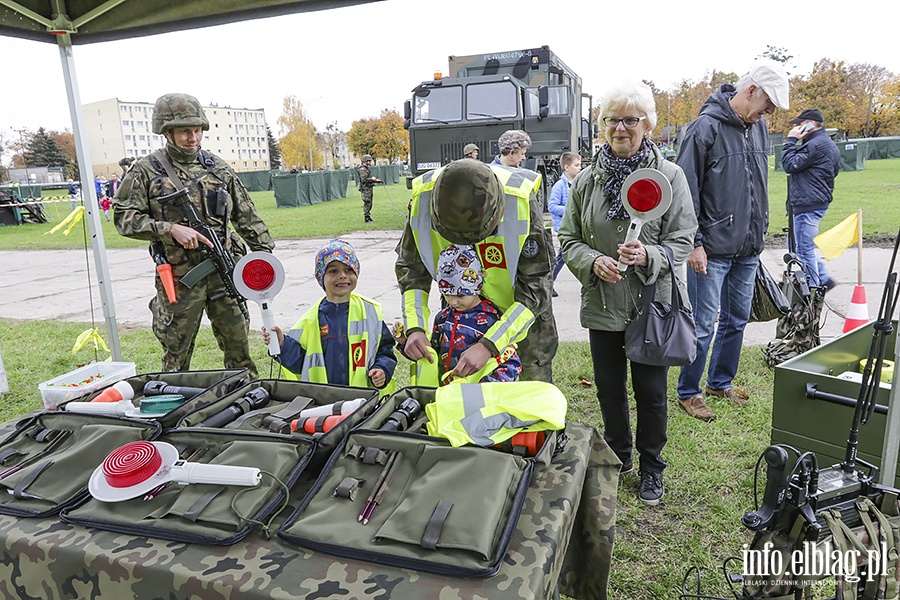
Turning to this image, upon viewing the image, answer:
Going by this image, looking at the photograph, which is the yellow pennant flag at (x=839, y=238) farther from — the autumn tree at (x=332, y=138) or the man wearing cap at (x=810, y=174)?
the autumn tree at (x=332, y=138)

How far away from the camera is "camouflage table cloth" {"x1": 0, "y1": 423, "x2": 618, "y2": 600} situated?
3.81ft

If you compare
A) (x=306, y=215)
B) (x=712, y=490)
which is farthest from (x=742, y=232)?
(x=306, y=215)

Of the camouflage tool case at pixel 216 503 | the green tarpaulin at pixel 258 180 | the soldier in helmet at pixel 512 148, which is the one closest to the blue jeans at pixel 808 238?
the soldier in helmet at pixel 512 148

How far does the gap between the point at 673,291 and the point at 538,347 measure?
609mm

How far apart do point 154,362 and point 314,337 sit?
327 centimetres

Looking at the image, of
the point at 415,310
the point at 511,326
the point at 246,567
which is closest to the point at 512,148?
the point at 415,310

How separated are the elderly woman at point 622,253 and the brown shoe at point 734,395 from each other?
1290 mm

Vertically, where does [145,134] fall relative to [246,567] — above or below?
above

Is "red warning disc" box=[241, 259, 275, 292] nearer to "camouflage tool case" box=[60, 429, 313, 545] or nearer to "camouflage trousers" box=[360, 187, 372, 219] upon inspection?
"camouflage tool case" box=[60, 429, 313, 545]

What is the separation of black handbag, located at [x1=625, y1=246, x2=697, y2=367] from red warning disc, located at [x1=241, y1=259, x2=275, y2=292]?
148 cm

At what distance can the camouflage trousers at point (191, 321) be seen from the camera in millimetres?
3371

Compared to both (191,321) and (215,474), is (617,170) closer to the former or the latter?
(215,474)

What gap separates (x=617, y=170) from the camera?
2436 mm

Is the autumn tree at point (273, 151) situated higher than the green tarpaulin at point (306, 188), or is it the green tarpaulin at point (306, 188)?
the autumn tree at point (273, 151)
